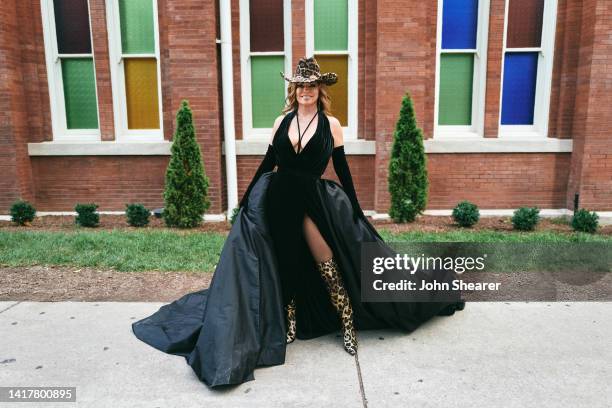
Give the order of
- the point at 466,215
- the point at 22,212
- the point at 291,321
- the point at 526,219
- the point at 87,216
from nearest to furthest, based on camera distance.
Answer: the point at 291,321, the point at 526,219, the point at 466,215, the point at 87,216, the point at 22,212

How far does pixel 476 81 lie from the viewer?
8.72 metres

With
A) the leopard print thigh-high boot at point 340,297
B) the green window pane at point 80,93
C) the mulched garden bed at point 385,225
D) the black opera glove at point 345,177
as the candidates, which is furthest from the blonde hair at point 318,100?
the green window pane at point 80,93

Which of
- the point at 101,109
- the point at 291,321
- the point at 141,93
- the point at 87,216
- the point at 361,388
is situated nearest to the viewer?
the point at 361,388

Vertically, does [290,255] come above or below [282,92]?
below

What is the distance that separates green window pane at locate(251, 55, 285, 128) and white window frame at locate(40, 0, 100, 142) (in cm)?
288

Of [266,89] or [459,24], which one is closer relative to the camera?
[459,24]

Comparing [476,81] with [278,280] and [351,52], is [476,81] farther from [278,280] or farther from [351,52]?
[278,280]

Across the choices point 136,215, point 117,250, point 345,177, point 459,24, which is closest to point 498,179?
point 459,24

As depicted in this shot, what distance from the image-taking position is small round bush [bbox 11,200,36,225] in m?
8.16

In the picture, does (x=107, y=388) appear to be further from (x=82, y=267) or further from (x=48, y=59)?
(x=48, y=59)

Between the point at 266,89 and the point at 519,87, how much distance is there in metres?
4.64

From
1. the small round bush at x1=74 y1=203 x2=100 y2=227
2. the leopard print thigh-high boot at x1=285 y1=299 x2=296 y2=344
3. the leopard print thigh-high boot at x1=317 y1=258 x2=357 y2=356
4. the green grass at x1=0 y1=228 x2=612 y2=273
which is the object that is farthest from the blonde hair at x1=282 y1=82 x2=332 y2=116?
the small round bush at x1=74 y1=203 x2=100 y2=227

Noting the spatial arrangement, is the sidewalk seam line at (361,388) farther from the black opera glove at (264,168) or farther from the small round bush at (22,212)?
the small round bush at (22,212)

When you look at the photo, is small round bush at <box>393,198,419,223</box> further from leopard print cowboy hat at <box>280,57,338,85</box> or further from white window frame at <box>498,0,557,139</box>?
leopard print cowboy hat at <box>280,57,338,85</box>
